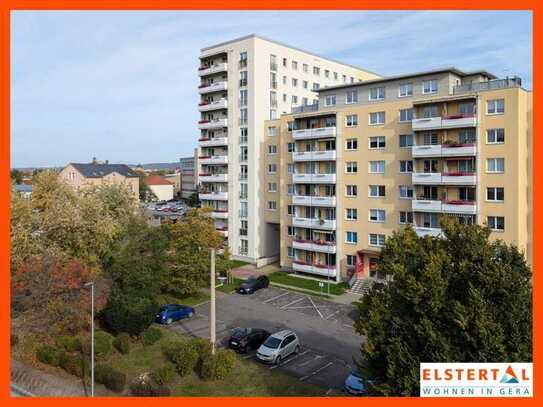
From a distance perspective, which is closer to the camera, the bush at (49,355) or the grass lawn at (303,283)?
the bush at (49,355)

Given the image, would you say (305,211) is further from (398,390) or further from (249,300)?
(398,390)

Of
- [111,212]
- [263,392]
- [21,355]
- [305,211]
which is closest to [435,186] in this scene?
[305,211]

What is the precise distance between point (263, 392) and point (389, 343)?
8267 mm

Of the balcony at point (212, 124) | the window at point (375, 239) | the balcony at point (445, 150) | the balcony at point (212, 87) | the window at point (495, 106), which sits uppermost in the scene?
the balcony at point (212, 87)

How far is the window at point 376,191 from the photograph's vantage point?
4291 cm

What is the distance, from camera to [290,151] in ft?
164

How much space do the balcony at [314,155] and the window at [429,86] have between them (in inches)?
378

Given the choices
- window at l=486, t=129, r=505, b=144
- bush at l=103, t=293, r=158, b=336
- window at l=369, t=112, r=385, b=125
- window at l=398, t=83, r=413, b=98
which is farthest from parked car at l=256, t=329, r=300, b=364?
window at l=398, t=83, r=413, b=98

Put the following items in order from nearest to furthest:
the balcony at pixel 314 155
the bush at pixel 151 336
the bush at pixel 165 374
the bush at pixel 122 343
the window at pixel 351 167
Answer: the bush at pixel 165 374
the bush at pixel 122 343
the bush at pixel 151 336
the window at pixel 351 167
the balcony at pixel 314 155

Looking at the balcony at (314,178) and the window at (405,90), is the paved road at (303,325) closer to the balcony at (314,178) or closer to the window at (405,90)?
the balcony at (314,178)

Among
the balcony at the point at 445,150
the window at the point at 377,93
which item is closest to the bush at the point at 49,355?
the balcony at the point at 445,150

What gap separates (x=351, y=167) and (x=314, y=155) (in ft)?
12.7

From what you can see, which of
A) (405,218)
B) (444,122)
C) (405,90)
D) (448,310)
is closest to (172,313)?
(405,218)

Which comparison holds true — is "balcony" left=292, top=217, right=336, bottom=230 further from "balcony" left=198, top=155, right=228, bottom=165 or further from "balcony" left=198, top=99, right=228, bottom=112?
"balcony" left=198, top=99, right=228, bottom=112
